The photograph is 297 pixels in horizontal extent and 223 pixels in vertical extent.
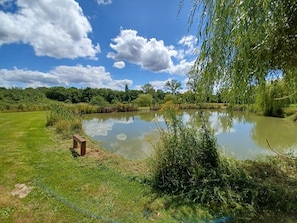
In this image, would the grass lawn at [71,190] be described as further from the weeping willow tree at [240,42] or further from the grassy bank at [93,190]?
the weeping willow tree at [240,42]

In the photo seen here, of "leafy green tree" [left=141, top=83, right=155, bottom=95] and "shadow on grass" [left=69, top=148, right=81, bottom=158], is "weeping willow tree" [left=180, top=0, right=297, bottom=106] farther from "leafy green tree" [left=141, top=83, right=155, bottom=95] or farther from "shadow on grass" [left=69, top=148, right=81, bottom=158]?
"leafy green tree" [left=141, top=83, right=155, bottom=95]

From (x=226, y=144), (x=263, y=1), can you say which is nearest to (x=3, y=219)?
(x=263, y=1)

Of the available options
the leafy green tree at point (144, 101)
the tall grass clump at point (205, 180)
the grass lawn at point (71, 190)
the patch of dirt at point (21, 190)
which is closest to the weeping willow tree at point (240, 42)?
the tall grass clump at point (205, 180)

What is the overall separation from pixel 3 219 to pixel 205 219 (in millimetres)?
2338

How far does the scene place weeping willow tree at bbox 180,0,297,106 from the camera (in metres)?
2.23

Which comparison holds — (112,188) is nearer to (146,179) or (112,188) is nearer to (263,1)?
(146,179)

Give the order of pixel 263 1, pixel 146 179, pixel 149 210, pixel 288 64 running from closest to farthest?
1. pixel 263 1
2. pixel 149 210
3. pixel 288 64
4. pixel 146 179

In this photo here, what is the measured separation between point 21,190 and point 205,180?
273 centimetres

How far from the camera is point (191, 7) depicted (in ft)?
9.07

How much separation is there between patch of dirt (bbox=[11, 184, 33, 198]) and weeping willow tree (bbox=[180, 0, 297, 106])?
3.01 metres

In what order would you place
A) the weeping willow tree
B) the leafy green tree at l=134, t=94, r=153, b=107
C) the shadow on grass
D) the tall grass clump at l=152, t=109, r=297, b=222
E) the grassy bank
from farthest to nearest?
the leafy green tree at l=134, t=94, r=153, b=107, the shadow on grass, the tall grass clump at l=152, t=109, r=297, b=222, the grassy bank, the weeping willow tree

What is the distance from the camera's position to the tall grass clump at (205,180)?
251 centimetres

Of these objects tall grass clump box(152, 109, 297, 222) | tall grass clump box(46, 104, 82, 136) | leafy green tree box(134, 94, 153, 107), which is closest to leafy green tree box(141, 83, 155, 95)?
leafy green tree box(134, 94, 153, 107)

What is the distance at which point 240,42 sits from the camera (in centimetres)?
234
